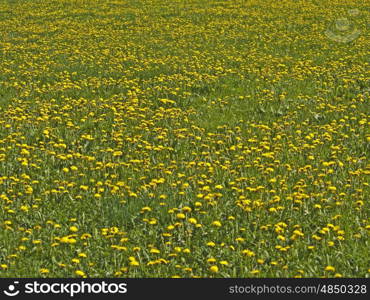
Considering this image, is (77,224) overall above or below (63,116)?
below

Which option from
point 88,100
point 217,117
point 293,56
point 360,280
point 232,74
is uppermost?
point 293,56

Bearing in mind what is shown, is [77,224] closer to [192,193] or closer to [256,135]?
[192,193]

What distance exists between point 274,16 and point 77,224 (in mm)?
15277

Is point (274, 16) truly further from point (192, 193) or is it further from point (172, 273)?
Answer: point (172, 273)

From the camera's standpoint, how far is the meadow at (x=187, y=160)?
4758 mm

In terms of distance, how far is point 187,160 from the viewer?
678cm

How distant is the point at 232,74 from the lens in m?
11.0

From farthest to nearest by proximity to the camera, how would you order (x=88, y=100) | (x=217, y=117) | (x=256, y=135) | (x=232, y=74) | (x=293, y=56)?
(x=293, y=56), (x=232, y=74), (x=88, y=100), (x=217, y=117), (x=256, y=135)

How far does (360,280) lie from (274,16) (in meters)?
15.9

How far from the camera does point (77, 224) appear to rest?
5.30 m

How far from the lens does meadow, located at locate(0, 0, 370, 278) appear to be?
4.76 meters

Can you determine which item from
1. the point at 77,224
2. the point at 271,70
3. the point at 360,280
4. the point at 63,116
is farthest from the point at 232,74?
the point at 360,280

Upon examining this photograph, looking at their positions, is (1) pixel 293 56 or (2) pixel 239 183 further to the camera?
(1) pixel 293 56

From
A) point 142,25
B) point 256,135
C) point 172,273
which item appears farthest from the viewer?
point 142,25
